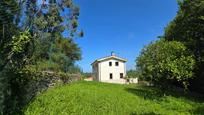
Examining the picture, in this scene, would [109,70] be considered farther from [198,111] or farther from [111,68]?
[198,111]

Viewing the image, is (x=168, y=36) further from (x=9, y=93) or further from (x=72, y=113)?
(x=9, y=93)

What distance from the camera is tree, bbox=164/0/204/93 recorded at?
27.9m

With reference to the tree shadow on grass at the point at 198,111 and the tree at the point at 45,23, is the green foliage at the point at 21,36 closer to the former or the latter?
the tree at the point at 45,23

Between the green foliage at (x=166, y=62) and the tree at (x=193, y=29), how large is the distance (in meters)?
2.58

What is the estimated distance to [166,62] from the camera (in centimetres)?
2491

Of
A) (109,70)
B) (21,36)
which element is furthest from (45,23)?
(109,70)

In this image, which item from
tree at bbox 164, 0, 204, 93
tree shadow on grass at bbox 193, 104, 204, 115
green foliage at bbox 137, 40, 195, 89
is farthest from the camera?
tree at bbox 164, 0, 204, 93

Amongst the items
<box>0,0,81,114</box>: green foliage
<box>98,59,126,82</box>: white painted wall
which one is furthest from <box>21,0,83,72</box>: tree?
<box>98,59,126,82</box>: white painted wall

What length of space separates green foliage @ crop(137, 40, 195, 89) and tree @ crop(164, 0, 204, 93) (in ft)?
8.46

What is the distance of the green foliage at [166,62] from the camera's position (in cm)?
2462

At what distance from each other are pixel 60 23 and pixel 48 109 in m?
11.2

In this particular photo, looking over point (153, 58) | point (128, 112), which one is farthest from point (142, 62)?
point (128, 112)

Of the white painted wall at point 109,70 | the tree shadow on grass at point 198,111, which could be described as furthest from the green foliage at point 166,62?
the white painted wall at point 109,70

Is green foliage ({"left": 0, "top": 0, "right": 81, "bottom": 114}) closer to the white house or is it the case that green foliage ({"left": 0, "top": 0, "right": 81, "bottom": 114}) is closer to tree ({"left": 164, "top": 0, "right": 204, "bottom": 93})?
tree ({"left": 164, "top": 0, "right": 204, "bottom": 93})
